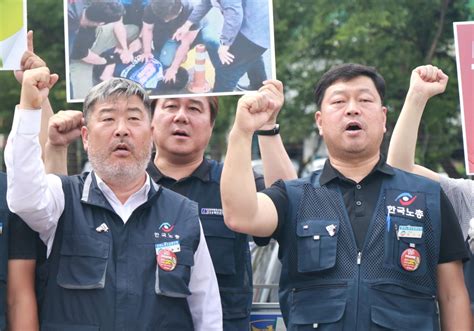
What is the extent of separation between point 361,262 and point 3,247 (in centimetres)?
155

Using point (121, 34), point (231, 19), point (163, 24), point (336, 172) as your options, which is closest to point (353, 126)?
point (336, 172)

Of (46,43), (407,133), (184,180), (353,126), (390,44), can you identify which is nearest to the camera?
(353,126)

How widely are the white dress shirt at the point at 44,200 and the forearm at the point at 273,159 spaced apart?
75 cm

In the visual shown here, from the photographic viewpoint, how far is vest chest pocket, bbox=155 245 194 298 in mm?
4094

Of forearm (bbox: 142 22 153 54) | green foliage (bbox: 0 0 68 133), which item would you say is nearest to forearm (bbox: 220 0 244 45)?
forearm (bbox: 142 22 153 54)

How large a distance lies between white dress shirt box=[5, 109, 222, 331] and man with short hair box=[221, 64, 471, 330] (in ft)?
1.02

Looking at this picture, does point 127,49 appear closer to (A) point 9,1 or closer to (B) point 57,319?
(A) point 9,1

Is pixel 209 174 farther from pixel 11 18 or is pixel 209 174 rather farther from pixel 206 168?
pixel 11 18

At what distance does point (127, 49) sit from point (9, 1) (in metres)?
0.64

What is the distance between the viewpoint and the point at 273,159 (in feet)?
16.2

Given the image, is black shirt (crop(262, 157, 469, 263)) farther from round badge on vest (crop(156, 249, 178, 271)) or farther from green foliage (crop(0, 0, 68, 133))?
green foliage (crop(0, 0, 68, 133))

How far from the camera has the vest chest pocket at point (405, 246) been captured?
422 centimetres

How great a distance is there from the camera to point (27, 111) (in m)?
3.95

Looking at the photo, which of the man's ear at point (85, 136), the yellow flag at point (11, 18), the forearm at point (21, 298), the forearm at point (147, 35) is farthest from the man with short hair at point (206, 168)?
the forearm at point (21, 298)
